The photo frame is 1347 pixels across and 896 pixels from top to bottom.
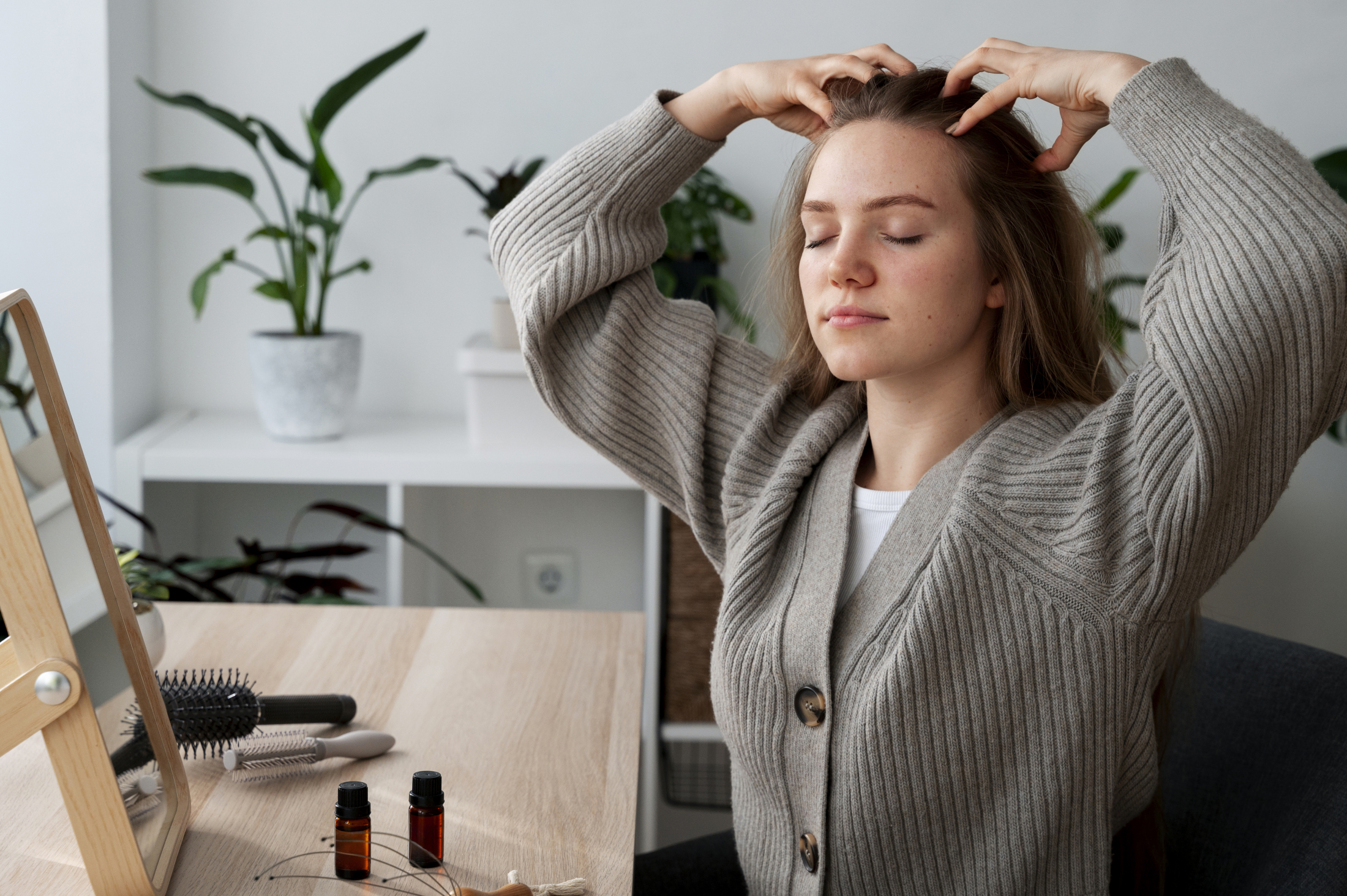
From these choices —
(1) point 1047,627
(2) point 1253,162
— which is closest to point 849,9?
(2) point 1253,162

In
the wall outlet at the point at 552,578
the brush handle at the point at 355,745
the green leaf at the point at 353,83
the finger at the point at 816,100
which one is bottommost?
the wall outlet at the point at 552,578

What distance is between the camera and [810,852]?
1.03m

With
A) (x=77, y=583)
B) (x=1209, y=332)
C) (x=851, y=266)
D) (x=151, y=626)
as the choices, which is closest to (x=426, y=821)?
(x=77, y=583)

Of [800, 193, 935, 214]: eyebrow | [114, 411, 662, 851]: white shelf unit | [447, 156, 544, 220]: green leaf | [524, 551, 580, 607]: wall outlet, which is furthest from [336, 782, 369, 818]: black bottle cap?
[524, 551, 580, 607]: wall outlet

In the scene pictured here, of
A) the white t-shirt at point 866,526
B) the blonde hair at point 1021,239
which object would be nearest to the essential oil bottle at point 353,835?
the white t-shirt at point 866,526

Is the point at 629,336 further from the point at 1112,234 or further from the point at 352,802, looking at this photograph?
the point at 1112,234

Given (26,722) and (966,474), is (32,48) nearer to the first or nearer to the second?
(26,722)

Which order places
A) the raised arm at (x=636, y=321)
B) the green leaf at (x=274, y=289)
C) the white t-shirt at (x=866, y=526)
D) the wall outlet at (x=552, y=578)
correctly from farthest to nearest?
the wall outlet at (x=552, y=578), the green leaf at (x=274, y=289), the raised arm at (x=636, y=321), the white t-shirt at (x=866, y=526)

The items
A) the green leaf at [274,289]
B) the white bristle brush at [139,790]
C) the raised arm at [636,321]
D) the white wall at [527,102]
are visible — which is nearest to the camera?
the white bristle brush at [139,790]

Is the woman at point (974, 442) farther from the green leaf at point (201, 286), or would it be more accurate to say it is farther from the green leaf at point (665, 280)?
the green leaf at point (201, 286)

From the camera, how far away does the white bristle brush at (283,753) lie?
1.03 meters

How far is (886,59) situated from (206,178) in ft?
4.23

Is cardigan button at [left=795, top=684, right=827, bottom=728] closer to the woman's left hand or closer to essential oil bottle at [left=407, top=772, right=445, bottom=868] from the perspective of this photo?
essential oil bottle at [left=407, top=772, right=445, bottom=868]

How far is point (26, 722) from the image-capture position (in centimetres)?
72
